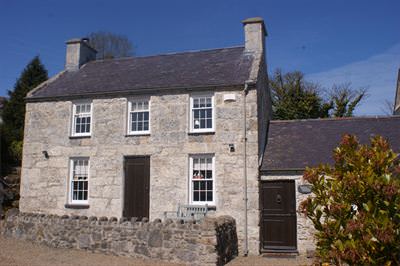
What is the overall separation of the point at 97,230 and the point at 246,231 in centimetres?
504

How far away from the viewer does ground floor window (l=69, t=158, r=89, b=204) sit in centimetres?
1605

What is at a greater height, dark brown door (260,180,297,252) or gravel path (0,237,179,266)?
dark brown door (260,180,297,252)

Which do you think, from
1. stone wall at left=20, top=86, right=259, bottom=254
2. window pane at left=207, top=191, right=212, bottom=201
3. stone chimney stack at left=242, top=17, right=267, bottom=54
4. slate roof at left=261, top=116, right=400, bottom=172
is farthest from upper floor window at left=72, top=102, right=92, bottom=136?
slate roof at left=261, top=116, right=400, bottom=172

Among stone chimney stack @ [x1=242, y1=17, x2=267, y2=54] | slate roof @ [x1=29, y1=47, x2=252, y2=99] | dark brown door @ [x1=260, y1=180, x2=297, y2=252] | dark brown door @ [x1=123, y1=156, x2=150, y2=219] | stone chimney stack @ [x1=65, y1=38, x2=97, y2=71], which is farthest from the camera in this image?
stone chimney stack @ [x1=65, y1=38, x2=97, y2=71]

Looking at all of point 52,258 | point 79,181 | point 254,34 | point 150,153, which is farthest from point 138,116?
point 52,258

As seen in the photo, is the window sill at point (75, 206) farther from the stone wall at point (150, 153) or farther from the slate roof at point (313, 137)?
the slate roof at point (313, 137)

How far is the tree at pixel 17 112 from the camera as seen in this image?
2523cm

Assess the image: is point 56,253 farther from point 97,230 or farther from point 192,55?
→ point 192,55

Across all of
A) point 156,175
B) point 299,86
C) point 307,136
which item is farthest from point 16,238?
point 299,86

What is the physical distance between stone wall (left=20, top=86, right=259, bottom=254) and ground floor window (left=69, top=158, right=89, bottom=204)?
26cm

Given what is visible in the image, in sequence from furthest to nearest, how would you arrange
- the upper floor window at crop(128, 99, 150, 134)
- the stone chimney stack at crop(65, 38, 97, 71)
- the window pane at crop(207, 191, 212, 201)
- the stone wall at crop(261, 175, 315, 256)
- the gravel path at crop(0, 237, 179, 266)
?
the stone chimney stack at crop(65, 38, 97, 71) < the upper floor window at crop(128, 99, 150, 134) < the window pane at crop(207, 191, 212, 201) < the stone wall at crop(261, 175, 315, 256) < the gravel path at crop(0, 237, 179, 266)

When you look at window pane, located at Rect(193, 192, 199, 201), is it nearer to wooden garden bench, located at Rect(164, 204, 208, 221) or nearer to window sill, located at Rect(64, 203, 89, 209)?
wooden garden bench, located at Rect(164, 204, 208, 221)

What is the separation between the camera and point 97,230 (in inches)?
476

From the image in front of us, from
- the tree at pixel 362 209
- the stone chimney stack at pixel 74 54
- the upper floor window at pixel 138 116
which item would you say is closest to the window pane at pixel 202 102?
the upper floor window at pixel 138 116
